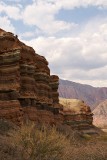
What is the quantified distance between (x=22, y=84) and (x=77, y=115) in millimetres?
49011

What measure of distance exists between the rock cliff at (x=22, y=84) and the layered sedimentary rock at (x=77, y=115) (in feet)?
96.5

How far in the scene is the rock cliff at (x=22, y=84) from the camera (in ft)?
156

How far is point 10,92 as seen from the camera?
48531 millimetres

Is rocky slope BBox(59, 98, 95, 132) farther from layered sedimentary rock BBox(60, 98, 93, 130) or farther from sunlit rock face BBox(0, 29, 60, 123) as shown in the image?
sunlit rock face BBox(0, 29, 60, 123)

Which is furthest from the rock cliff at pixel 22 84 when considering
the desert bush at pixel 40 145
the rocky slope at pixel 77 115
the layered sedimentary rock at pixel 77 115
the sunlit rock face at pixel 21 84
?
the rocky slope at pixel 77 115

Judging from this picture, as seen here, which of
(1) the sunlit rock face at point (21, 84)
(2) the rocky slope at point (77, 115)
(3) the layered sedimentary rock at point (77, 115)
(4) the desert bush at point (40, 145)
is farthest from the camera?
(2) the rocky slope at point (77, 115)

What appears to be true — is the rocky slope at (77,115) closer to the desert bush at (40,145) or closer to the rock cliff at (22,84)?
the rock cliff at (22,84)

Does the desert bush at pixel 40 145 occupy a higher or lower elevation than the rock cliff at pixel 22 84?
lower

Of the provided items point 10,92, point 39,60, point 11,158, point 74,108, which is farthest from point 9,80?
point 74,108

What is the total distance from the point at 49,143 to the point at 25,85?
32.8m

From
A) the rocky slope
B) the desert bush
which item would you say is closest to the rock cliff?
the desert bush

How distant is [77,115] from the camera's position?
10112 cm

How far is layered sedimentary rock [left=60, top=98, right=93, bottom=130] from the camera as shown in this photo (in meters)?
97.8

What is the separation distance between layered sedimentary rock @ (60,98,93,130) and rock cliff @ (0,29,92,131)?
96.5 ft
